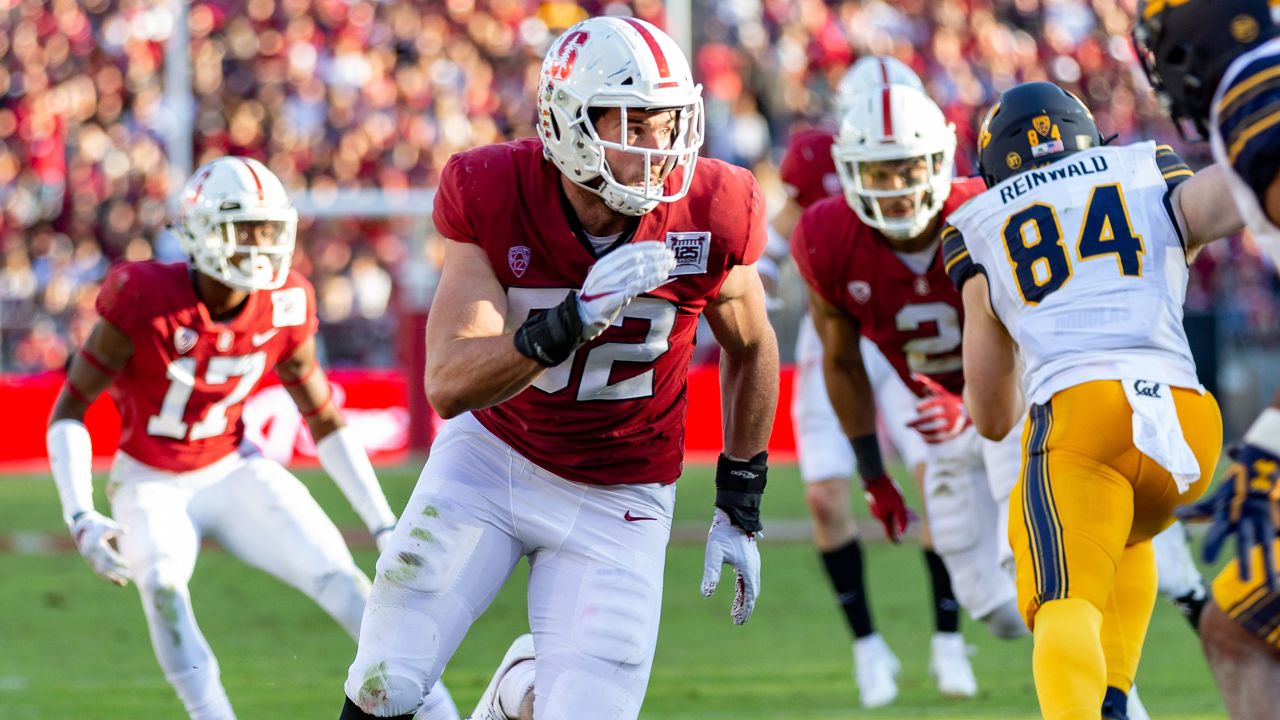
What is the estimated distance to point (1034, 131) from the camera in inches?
160

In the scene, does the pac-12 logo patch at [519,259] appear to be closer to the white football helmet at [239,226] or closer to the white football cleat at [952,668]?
the white football helmet at [239,226]

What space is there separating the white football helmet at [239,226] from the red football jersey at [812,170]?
233 cm

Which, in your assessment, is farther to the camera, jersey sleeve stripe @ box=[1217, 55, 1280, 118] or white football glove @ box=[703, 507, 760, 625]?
white football glove @ box=[703, 507, 760, 625]

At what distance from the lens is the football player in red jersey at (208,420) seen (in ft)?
16.5

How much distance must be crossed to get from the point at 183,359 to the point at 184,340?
0.06m

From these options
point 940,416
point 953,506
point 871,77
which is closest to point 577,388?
point 940,416

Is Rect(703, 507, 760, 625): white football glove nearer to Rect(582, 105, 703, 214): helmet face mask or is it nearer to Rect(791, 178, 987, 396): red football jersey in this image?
Rect(582, 105, 703, 214): helmet face mask

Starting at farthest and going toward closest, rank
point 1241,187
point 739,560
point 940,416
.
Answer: point 940,416
point 739,560
point 1241,187

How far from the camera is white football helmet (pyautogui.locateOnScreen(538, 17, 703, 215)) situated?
137 inches

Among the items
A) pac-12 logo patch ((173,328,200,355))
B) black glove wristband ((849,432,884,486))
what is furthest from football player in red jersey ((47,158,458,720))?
black glove wristband ((849,432,884,486))

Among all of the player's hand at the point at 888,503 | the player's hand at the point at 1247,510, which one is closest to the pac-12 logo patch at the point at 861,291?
the player's hand at the point at 888,503

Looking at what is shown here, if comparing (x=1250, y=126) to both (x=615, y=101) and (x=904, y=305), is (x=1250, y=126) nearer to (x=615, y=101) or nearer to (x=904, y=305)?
(x=615, y=101)

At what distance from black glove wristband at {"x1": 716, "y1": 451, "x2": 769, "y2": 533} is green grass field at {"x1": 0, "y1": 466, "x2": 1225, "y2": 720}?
1.75 metres

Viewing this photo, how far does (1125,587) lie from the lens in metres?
3.88
